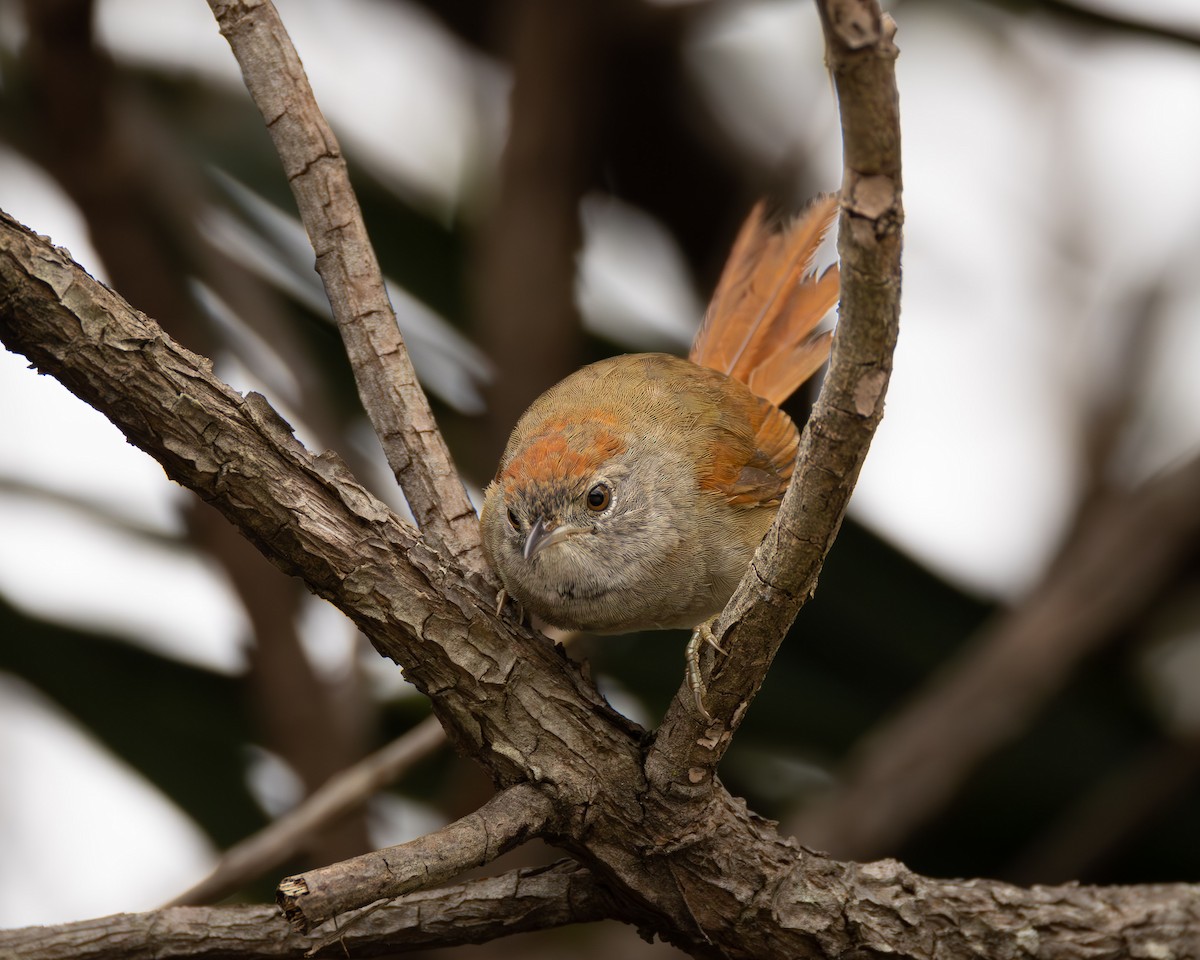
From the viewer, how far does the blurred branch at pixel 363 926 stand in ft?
7.70

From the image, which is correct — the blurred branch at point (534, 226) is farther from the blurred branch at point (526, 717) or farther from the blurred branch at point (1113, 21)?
the blurred branch at point (526, 717)

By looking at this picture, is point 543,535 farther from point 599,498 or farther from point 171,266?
point 171,266

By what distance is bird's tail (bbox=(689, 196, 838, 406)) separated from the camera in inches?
155

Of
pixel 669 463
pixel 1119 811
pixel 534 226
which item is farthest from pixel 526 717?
pixel 1119 811

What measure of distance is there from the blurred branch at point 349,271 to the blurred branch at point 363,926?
2.20ft

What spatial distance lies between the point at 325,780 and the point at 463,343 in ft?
5.98

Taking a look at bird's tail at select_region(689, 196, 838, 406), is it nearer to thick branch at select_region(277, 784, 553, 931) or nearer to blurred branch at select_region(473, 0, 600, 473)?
blurred branch at select_region(473, 0, 600, 473)

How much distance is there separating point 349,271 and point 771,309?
65.5 inches

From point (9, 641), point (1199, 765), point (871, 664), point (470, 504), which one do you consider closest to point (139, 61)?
point (9, 641)

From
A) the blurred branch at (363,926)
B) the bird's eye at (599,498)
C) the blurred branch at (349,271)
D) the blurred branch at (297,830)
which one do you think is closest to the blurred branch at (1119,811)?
the bird's eye at (599,498)

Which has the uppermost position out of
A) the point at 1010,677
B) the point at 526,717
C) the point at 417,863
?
the point at 1010,677

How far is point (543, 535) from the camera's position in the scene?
338 cm

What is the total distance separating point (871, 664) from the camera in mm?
5500

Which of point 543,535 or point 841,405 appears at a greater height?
point 543,535
